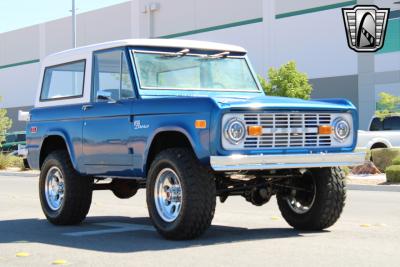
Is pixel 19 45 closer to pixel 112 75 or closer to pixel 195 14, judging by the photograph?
pixel 195 14

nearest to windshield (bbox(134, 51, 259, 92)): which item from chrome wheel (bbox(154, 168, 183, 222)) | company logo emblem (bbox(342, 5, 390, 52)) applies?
chrome wheel (bbox(154, 168, 183, 222))

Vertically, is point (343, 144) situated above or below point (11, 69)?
below

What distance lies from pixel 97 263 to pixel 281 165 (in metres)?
2.39

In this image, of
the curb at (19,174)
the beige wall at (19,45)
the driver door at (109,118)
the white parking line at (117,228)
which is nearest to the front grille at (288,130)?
the driver door at (109,118)

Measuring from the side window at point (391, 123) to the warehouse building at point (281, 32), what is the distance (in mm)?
13386

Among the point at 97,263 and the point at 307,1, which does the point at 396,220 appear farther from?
the point at 307,1

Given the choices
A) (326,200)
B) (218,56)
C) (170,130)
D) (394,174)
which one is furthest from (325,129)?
(394,174)

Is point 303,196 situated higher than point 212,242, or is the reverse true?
point 303,196

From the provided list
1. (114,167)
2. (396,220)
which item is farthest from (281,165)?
(396,220)

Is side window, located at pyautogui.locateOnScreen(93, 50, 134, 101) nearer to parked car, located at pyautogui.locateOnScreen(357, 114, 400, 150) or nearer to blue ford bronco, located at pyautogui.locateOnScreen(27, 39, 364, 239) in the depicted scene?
blue ford bronco, located at pyautogui.locateOnScreen(27, 39, 364, 239)

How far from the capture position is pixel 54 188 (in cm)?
1115

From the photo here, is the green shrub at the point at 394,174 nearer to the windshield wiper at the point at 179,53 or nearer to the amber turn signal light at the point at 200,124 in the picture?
the windshield wiper at the point at 179,53

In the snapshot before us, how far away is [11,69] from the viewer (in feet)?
236

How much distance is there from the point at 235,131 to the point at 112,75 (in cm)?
244
